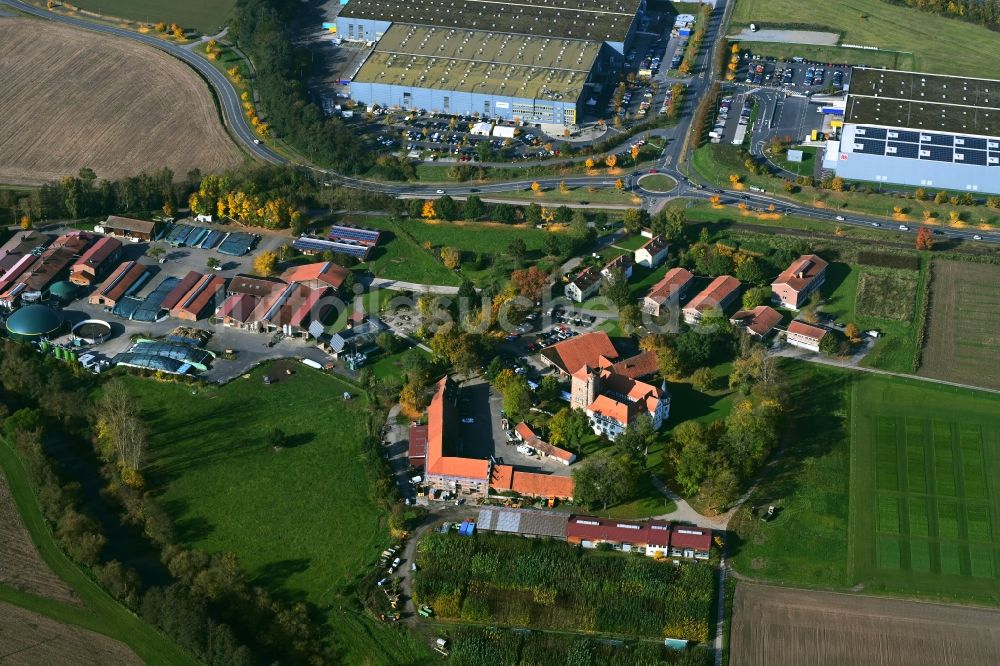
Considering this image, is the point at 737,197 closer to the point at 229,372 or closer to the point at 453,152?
the point at 453,152

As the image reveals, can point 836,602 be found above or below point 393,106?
below

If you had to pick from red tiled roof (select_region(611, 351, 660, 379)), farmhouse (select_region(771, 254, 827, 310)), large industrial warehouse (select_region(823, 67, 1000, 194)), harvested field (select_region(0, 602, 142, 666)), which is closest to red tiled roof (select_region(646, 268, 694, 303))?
farmhouse (select_region(771, 254, 827, 310))

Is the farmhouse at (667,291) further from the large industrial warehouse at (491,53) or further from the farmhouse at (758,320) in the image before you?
the large industrial warehouse at (491,53)

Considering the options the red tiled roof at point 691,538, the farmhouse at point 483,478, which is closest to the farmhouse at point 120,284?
the farmhouse at point 483,478

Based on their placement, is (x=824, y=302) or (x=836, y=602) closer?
(x=836, y=602)

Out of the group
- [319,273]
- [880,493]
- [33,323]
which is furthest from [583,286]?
[33,323]

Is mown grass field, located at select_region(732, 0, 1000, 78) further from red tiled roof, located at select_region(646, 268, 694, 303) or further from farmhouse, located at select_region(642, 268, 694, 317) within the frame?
farmhouse, located at select_region(642, 268, 694, 317)

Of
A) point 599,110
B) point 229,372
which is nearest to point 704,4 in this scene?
point 599,110
